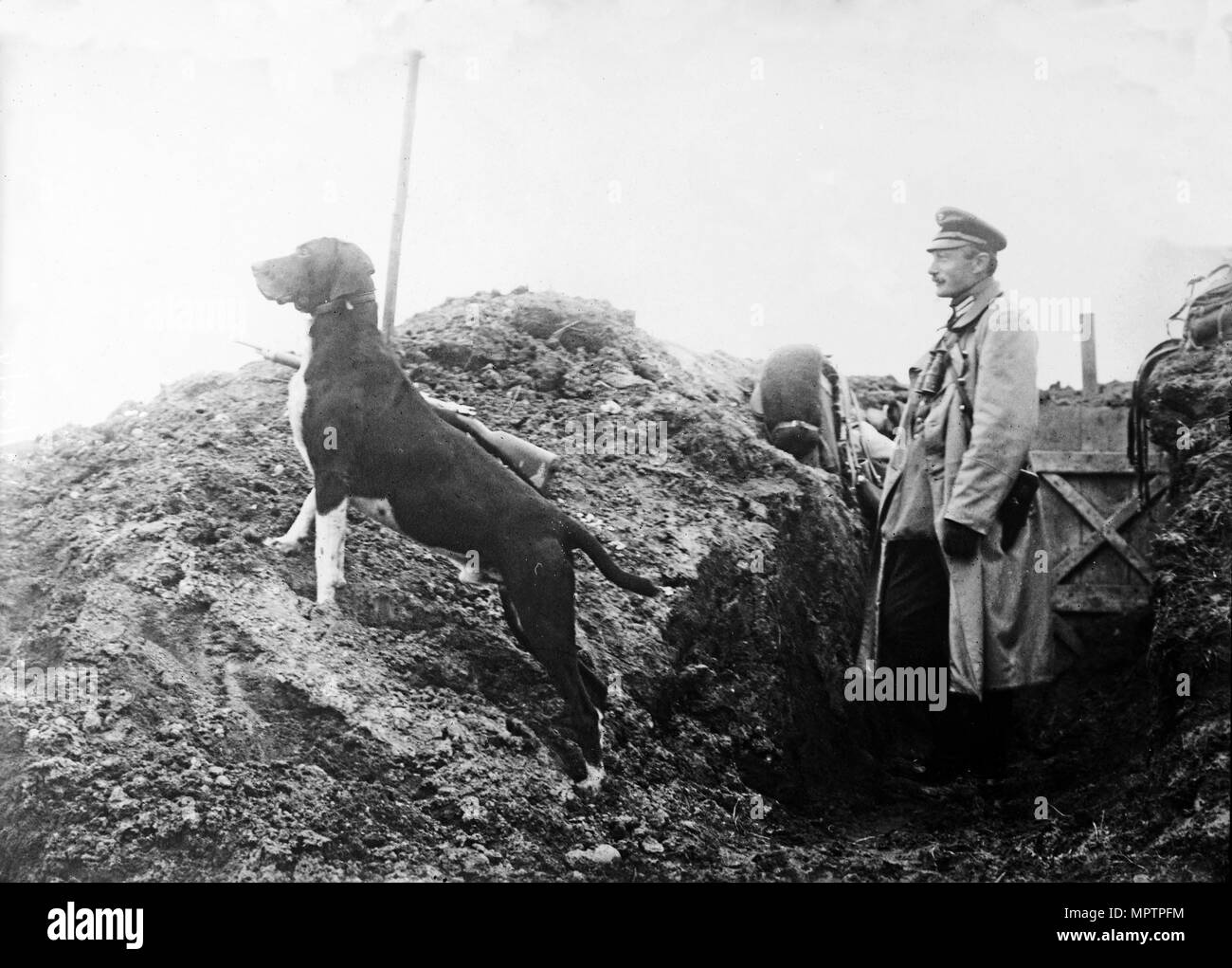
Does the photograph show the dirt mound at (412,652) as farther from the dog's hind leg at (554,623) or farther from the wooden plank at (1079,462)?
the wooden plank at (1079,462)

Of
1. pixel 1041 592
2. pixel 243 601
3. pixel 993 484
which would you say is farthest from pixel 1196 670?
pixel 243 601

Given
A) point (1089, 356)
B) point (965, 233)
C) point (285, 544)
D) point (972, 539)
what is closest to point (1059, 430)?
point (1089, 356)

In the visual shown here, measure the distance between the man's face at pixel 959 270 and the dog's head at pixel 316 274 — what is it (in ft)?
8.06

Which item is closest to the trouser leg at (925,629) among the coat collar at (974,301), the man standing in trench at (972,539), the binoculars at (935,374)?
the man standing in trench at (972,539)

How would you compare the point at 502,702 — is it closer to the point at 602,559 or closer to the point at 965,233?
the point at 602,559

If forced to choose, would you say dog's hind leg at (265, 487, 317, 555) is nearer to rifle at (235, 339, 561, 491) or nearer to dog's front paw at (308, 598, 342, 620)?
dog's front paw at (308, 598, 342, 620)

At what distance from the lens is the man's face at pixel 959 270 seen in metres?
5.48

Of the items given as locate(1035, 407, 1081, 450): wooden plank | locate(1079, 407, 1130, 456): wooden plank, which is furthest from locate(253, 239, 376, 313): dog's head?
locate(1079, 407, 1130, 456): wooden plank

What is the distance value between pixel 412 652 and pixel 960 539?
2307 millimetres

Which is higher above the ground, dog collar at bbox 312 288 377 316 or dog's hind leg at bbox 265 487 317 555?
dog collar at bbox 312 288 377 316

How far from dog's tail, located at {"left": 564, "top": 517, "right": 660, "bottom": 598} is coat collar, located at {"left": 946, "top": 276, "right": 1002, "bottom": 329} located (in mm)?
1722

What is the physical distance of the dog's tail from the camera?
5.24 metres
